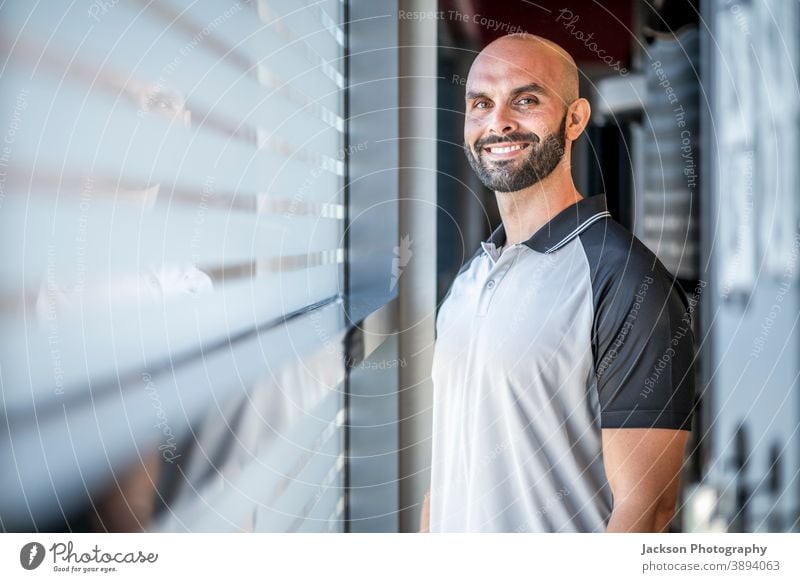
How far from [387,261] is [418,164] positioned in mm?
109

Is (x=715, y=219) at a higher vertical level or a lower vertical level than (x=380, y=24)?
lower

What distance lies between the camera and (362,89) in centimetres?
90

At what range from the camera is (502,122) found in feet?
2.86

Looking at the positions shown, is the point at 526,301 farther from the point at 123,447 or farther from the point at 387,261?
the point at 123,447

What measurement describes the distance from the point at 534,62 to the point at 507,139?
8 centimetres

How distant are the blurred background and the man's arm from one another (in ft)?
0.09

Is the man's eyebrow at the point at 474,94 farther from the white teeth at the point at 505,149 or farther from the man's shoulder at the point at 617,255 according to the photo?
the man's shoulder at the point at 617,255

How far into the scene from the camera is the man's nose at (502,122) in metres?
0.87

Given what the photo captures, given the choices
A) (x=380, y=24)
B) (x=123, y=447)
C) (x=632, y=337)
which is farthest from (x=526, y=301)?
(x=123, y=447)

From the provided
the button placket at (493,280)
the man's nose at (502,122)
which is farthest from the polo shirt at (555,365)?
the man's nose at (502,122)

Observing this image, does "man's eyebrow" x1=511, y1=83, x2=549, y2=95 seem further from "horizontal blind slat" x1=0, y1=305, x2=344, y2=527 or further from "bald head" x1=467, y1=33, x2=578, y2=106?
"horizontal blind slat" x1=0, y1=305, x2=344, y2=527
